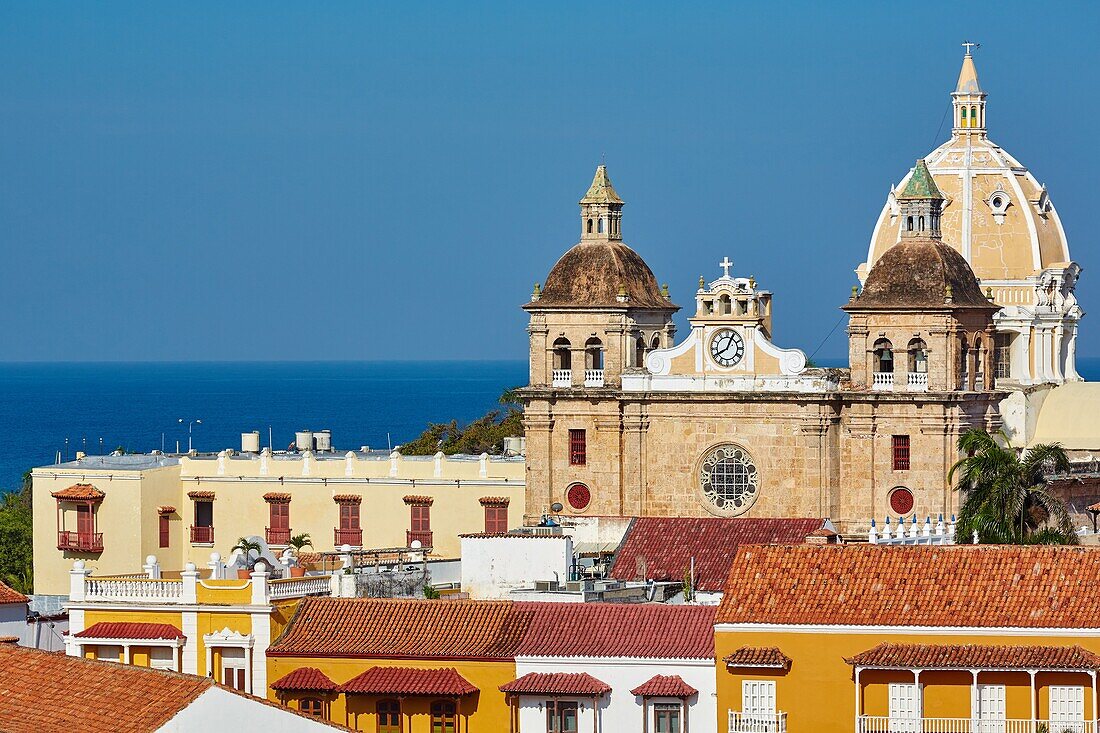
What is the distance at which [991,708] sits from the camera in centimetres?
5694

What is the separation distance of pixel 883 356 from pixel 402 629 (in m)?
29.6

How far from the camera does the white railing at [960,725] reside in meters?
56.2

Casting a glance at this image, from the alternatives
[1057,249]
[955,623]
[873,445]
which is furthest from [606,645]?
[1057,249]

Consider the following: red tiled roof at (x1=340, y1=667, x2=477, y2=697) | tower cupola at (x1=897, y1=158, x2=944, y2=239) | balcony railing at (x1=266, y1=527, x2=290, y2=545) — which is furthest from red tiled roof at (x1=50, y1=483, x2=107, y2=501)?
red tiled roof at (x1=340, y1=667, x2=477, y2=697)

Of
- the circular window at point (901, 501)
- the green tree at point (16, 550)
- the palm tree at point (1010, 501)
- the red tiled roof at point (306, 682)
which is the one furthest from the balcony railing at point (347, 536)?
the red tiled roof at point (306, 682)

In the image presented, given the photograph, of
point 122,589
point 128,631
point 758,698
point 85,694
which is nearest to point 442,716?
point 758,698

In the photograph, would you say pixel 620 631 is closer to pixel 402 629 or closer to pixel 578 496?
pixel 402 629

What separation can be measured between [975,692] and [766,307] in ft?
114

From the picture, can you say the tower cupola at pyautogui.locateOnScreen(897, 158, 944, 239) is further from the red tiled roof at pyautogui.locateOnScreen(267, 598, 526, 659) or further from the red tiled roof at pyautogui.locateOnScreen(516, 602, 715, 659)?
the red tiled roof at pyautogui.locateOnScreen(267, 598, 526, 659)

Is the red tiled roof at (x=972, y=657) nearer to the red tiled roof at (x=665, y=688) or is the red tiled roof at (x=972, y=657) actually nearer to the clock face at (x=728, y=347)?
the red tiled roof at (x=665, y=688)

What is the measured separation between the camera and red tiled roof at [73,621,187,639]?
64.1 metres

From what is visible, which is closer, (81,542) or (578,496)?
(578,496)

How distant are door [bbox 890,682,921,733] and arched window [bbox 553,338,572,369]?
36.2m

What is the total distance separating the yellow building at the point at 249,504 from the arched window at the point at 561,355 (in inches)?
153
